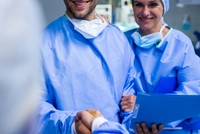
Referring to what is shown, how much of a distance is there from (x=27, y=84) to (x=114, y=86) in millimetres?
884

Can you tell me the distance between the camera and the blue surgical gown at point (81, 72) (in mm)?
1264

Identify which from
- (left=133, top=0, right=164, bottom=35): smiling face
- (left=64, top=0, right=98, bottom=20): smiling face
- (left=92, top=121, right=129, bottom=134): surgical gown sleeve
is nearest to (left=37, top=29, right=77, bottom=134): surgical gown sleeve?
(left=92, top=121, right=129, bottom=134): surgical gown sleeve

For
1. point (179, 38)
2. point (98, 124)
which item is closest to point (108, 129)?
point (98, 124)

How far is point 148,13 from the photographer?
151 cm

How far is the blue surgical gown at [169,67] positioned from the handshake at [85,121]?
0.47m

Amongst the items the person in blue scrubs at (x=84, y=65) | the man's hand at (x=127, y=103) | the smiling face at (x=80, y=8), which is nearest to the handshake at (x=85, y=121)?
the person in blue scrubs at (x=84, y=65)

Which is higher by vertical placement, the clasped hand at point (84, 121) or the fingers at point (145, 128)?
the clasped hand at point (84, 121)

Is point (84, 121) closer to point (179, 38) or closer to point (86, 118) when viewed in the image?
point (86, 118)

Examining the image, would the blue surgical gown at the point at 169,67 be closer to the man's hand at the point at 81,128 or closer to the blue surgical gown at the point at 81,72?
the blue surgical gown at the point at 81,72

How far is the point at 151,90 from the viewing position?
1.48 m

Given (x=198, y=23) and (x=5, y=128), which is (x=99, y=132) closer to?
(x=5, y=128)

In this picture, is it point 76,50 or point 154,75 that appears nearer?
point 76,50

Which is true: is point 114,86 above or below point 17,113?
below

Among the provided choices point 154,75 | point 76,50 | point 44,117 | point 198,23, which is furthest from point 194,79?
point 198,23
